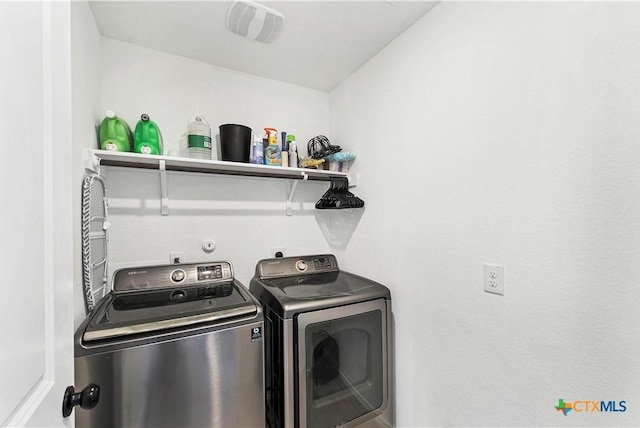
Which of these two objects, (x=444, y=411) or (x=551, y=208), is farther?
(x=444, y=411)

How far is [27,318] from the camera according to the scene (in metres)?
0.47

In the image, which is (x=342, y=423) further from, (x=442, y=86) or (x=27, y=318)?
(x=442, y=86)

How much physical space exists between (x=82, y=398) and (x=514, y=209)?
1.47m

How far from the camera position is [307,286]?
5.09 ft

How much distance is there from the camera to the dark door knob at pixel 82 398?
0.61 meters

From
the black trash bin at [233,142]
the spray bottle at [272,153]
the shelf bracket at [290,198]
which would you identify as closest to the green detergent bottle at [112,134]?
the black trash bin at [233,142]

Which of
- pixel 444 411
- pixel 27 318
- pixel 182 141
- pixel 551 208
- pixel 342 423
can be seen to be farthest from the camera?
pixel 182 141

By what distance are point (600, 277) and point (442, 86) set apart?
981 millimetres

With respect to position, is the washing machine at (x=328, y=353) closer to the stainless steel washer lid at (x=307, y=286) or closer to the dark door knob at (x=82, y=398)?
the stainless steel washer lid at (x=307, y=286)

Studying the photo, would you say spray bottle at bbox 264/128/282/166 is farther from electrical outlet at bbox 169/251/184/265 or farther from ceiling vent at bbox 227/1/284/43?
electrical outlet at bbox 169/251/184/265

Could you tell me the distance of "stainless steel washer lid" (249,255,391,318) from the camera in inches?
50.9

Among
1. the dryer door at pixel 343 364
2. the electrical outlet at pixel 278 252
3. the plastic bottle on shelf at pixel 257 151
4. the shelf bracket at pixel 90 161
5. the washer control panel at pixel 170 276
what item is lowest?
the dryer door at pixel 343 364

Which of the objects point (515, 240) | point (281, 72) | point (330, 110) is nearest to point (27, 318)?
point (515, 240)

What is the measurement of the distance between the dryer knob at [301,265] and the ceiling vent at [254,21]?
144cm
